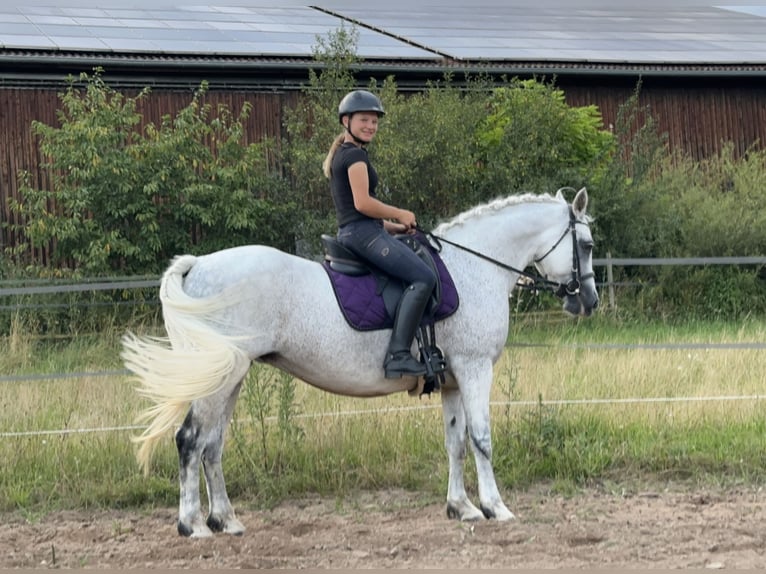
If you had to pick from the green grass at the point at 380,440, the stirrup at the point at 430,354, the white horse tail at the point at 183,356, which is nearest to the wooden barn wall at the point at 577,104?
the green grass at the point at 380,440

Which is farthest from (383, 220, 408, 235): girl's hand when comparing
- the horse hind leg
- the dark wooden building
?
the dark wooden building

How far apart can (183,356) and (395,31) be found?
18061mm

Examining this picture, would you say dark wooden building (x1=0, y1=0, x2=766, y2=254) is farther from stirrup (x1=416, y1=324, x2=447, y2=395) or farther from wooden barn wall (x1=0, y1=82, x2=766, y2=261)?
stirrup (x1=416, y1=324, x2=447, y2=395)

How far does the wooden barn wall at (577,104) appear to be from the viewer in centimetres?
1786

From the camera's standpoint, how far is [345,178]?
6371 mm

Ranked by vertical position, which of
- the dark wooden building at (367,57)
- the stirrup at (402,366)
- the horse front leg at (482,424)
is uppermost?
the dark wooden building at (367,57)

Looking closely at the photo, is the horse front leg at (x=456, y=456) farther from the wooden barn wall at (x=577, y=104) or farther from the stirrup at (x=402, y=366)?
the wooden barn wall at (x=577, y=104)

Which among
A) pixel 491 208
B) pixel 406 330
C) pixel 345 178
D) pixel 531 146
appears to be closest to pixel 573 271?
pixel 491 208

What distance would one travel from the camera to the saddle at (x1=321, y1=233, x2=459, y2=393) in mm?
6332

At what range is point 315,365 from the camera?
6340mm

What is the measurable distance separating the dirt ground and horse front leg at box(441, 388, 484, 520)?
5.3 inches

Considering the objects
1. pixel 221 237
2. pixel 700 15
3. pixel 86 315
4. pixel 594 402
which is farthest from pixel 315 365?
pixel 700 15

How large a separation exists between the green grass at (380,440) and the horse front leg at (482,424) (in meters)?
0.70

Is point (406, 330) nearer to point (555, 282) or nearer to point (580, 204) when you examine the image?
point (555, 282)
